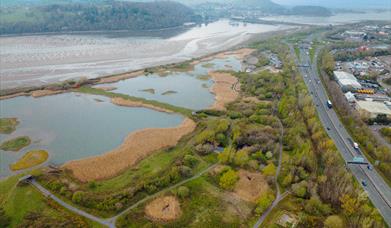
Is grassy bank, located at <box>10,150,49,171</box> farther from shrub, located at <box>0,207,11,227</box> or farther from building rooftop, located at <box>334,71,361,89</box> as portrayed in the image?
building rooftop, located at <box>334,71,361,89</box>

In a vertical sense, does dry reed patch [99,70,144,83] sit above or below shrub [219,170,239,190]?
above

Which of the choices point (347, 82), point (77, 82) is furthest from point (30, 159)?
point (347, 82)

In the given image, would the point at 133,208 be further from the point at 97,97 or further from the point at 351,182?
the point at 97,97

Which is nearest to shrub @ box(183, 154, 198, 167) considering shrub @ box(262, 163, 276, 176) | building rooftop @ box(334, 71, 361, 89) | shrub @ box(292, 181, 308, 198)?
shrub @ box(262, 163, 276, 176)

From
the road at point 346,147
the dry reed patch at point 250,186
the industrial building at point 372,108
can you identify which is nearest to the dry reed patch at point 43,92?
the dry reed patch at point 250,186

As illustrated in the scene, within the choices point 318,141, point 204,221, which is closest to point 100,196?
point 204,221

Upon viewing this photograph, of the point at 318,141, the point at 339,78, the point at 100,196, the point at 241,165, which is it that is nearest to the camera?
the point at 100,196

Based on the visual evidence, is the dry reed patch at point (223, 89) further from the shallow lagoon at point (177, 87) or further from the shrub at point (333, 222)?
the shrub at point (333, 222)
